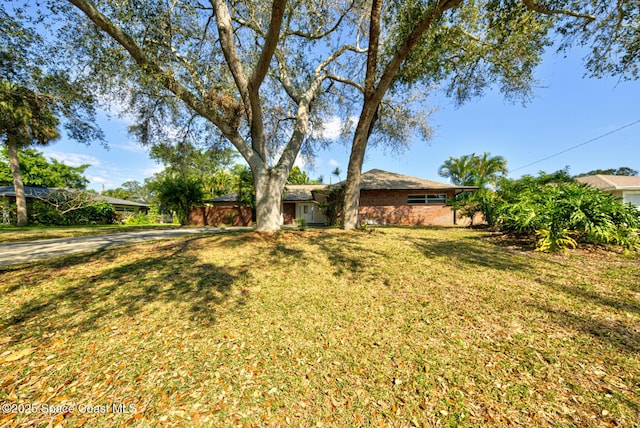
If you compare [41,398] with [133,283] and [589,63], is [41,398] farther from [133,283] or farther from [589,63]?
[589,63]

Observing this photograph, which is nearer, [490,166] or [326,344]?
[326,344]

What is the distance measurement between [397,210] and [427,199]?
2.43 meters

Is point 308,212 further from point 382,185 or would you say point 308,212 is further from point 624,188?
point 624,188

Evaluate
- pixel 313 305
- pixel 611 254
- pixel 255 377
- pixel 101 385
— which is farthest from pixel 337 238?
pixel 611 254

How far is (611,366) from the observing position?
2.12 meters

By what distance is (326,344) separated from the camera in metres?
2.59

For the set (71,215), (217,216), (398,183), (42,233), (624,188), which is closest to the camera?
(42,233)

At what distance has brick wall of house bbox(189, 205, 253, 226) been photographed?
1841 centimetres

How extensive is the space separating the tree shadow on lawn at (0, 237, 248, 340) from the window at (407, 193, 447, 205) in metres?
15.5

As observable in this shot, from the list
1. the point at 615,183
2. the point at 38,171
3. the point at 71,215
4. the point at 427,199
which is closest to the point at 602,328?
the point at 427,199

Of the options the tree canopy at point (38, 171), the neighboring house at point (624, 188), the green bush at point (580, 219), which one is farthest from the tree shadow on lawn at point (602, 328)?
the tree canopy at point (38, 171)

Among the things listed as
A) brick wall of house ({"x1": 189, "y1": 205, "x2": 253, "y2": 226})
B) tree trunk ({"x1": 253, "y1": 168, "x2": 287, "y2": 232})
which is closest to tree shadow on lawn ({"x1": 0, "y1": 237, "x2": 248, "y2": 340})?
tree trunk ({"x1": 253, "y1": 168, "x2": 287, "y2": 232})

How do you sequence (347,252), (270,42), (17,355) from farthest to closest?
(347,252), (270,42), (17,355)

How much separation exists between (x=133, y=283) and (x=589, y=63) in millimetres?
14141
